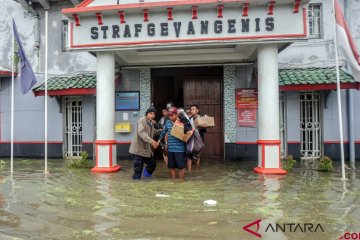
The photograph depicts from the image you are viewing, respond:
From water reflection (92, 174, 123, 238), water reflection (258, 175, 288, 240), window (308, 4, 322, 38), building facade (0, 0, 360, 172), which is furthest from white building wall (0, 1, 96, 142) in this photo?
window (308, 4, 322, 38)

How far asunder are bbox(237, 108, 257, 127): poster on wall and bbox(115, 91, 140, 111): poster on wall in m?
3.39

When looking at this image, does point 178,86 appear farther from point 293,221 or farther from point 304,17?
point 293,221

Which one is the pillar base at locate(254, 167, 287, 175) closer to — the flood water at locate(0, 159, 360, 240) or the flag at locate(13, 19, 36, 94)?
the flood water at locate(0, 159, 360, 240)

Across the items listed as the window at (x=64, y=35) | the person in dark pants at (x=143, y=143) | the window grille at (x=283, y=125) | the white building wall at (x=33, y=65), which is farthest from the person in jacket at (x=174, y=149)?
the window at (x=64, y=35)

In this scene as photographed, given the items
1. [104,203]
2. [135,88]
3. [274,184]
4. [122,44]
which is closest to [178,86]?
[135,88]

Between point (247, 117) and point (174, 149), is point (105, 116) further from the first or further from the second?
point (247, 117)

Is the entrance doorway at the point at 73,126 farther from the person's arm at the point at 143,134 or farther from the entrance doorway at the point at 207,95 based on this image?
the person's arm at the point at 143,134

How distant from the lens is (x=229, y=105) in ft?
34.8

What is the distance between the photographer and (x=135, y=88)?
36.3 ft

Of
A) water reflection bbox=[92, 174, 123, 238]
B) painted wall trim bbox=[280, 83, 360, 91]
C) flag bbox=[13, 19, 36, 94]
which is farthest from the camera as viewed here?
painted wall trim bbox=[280, 83, 360, 91]

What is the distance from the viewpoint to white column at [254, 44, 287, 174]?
796 cm

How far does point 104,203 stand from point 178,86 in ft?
27.8

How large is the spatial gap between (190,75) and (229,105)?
173cm

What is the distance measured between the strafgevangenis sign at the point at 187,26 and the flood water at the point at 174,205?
3.39 meters
